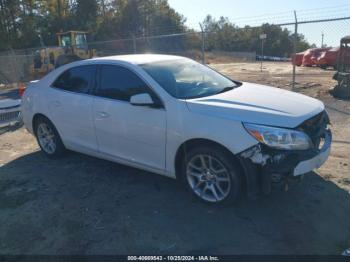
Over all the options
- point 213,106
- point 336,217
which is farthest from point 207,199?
point 336,217

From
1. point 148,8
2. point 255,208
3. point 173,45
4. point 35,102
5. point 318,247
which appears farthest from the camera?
point 148,8

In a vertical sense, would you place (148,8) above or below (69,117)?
above

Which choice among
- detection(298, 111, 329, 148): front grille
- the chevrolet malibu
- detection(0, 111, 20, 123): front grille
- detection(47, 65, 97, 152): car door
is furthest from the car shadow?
detection(0, 111, 20, 123): front grille

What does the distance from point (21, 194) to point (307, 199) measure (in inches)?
137

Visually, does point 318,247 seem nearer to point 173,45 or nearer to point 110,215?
point 110,215

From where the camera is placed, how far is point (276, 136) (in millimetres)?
3541

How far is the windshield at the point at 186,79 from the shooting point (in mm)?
4301

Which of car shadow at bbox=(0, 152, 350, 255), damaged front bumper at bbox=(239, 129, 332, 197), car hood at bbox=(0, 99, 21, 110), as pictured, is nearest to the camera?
car shadow at bbox=(0, 152, 350, 255)

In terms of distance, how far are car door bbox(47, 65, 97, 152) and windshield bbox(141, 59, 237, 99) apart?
0.99 m

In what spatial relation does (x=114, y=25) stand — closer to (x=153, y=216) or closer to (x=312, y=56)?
(x=312, y=56)

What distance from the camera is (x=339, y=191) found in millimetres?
4254

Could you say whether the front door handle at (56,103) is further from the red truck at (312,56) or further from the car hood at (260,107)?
the red truck at (312,56)

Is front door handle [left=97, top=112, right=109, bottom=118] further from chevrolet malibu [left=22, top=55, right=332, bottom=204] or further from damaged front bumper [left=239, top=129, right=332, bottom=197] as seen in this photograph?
damaged front bumper [left=239, top=129, right=332, bottom=197]

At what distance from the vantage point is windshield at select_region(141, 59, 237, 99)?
4301mm
